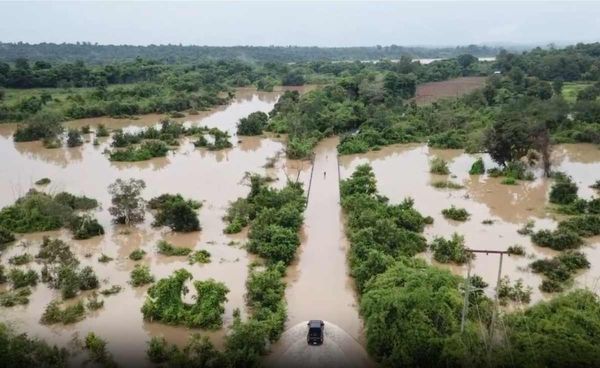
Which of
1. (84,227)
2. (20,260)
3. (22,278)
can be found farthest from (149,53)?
(22,278)

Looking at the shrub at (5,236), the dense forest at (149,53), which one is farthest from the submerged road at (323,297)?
the dense forest at (149,53)

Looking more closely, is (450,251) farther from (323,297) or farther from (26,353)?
(26,353)

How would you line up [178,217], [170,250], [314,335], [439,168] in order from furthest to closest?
[439,168], [178,217], [170,250], [314,335]

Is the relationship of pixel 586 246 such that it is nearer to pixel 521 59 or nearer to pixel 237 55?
pixel 521 59

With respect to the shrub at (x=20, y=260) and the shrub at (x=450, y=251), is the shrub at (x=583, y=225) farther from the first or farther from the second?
the shrub at (x=20, y=260)

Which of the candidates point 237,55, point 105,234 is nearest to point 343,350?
point 105,234

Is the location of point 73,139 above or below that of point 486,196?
above
